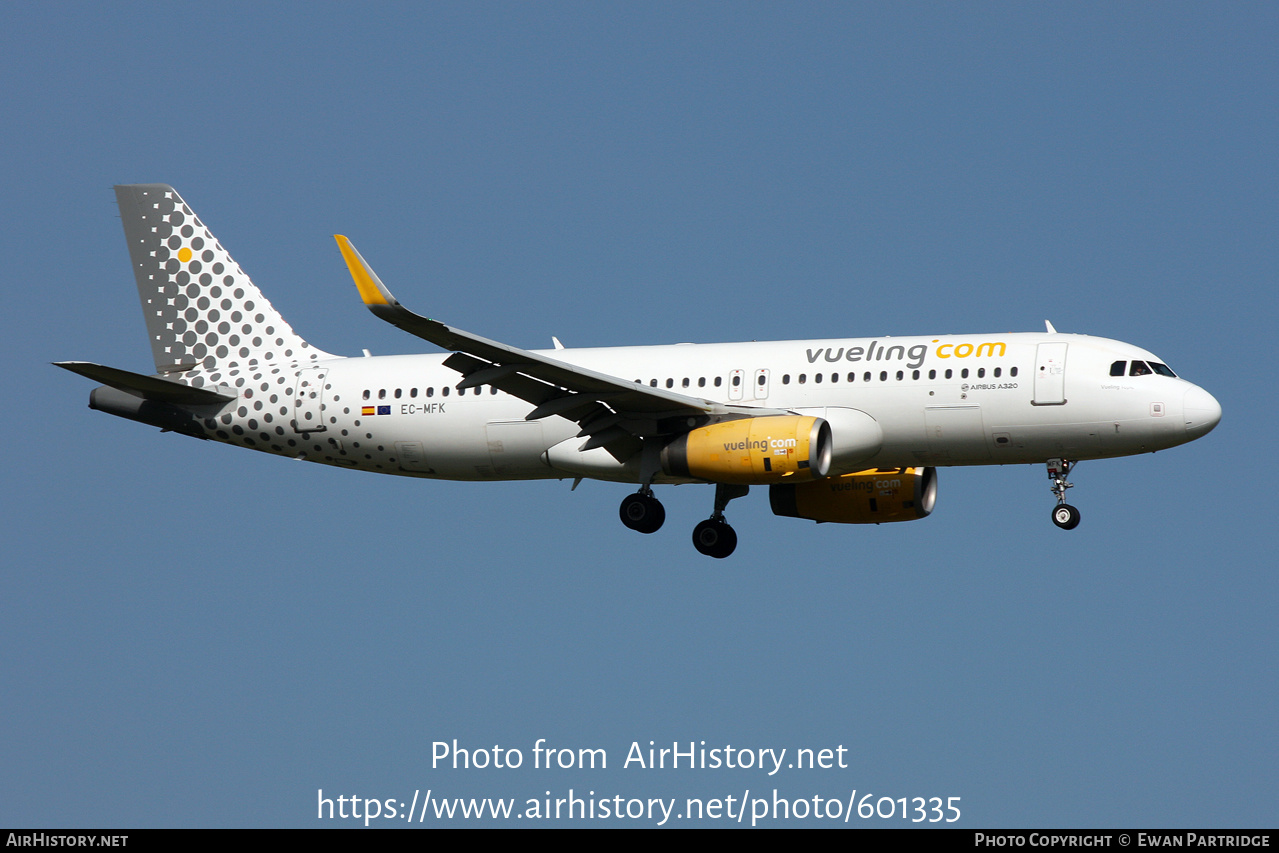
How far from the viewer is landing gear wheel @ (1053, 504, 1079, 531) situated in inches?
1299

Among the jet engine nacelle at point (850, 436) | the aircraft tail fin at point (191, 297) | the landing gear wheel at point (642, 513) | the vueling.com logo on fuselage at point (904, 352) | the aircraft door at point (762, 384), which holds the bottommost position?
the landing gear wheel at point (642, 513)

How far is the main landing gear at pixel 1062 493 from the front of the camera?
33031mm

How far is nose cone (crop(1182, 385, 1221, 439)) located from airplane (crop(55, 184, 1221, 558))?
53mm

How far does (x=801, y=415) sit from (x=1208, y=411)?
812 centimetres

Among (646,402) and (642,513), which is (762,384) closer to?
(646,402)

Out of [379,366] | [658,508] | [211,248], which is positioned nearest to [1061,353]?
[658,508]

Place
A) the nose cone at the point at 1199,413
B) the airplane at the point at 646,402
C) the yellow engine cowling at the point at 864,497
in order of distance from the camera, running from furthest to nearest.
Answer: the yellow engine cowling at the point at 864,497 < the airplane at the point at 646,402 < the nose cone at the point at 1199,413

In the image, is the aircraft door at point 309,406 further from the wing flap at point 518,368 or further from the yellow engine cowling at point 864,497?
the yellow engine cowling at point 864,497

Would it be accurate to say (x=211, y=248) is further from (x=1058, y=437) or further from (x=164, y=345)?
(x=1058, y=437)

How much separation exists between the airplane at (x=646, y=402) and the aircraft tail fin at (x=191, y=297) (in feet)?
0.15

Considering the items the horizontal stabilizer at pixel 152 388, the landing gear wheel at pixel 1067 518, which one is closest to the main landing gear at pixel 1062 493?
the landing gear wheel at pixel 1067 518

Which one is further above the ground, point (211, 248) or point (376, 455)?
point (211, 248)

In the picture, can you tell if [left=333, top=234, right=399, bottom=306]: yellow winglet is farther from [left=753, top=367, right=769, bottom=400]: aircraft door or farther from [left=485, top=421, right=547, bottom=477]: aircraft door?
[left=753, top=367, right=769, bottom=400]: aircraft door

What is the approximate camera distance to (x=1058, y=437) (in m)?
32.3
